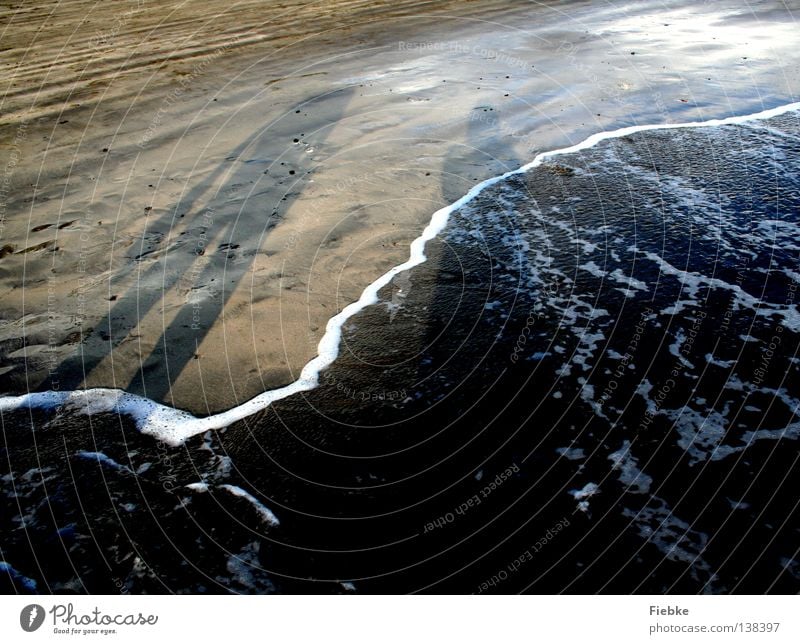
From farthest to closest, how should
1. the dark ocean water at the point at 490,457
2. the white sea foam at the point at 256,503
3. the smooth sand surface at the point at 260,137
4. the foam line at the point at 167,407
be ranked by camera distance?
the smooth sand surface at the point at 260,137 → the foam line at the point at 167,407 → the white sea foam at the point at 256,503 → the dark ocean water at the point at 490,457

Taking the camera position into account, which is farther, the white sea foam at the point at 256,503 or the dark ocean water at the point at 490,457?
the white sea foam at the point at 256,503

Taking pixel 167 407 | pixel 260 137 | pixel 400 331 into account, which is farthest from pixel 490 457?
pixel 260 137

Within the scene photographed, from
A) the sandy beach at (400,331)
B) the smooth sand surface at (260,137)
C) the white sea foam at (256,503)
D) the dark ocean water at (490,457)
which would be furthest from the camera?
the smooth sand surface at (260,137)

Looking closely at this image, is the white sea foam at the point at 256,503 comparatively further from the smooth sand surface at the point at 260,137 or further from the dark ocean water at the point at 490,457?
the smooth sand surface at the point at 260,137

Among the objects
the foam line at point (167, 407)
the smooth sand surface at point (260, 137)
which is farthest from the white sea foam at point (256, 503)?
the smooth sand surface at point (260, 137)

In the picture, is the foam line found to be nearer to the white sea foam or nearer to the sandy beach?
the sandy beach

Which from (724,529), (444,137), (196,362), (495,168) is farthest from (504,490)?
(444,137)
